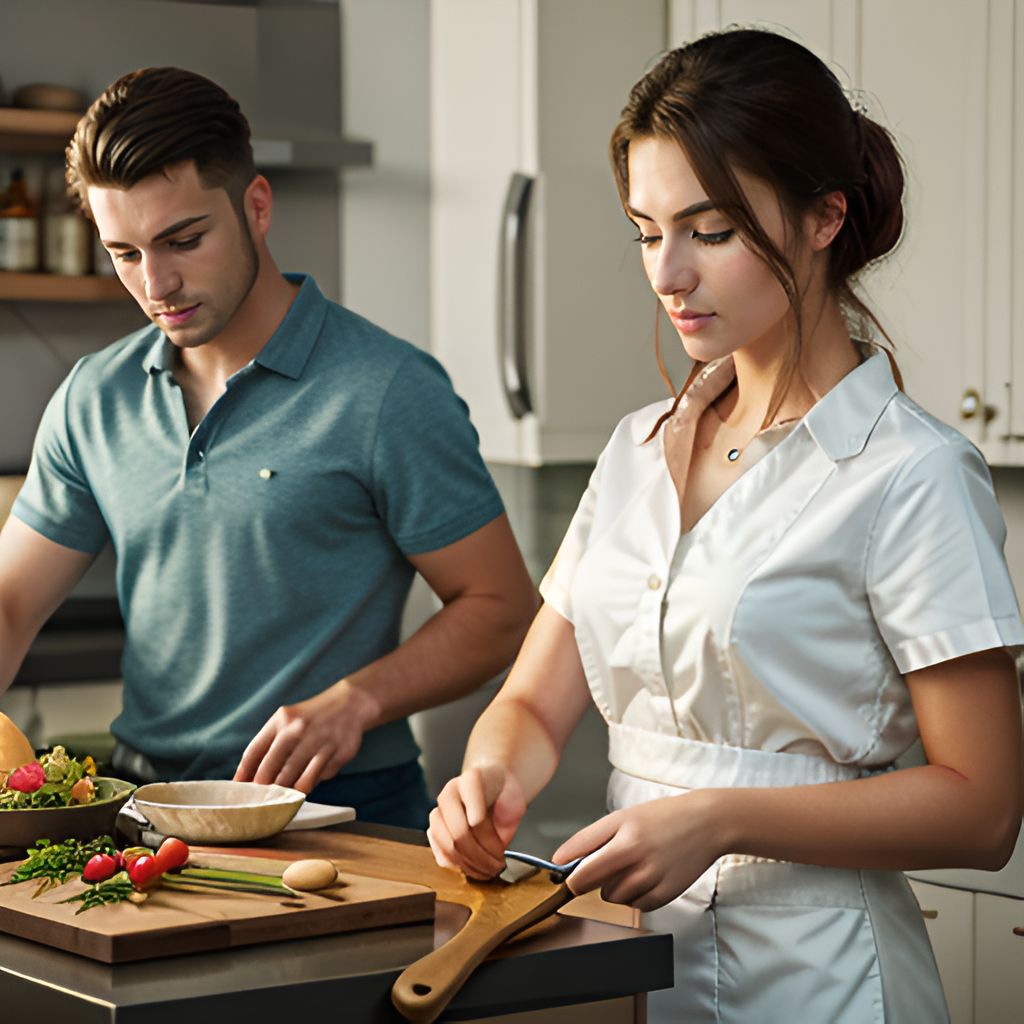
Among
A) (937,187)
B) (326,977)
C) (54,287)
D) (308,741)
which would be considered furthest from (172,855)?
(54,287)

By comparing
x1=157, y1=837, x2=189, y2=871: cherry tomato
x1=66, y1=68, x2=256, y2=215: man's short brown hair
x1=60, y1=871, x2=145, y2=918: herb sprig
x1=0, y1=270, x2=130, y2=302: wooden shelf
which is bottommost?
x1=60, y1=871, x2=145, y2=918: herb sprig

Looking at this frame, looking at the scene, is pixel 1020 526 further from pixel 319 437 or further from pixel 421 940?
pixel 421 940

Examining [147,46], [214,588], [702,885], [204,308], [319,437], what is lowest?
[702,885]

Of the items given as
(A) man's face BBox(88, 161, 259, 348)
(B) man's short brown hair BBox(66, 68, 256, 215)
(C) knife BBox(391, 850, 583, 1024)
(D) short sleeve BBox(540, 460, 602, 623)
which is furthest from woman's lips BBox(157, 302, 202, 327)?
(C) knife BBox(391, 850, 583, 1024)

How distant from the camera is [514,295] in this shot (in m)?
2.91

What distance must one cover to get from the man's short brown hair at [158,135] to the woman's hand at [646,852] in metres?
0.90

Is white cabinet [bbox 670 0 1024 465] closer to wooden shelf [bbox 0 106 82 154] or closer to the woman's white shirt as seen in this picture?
the woman's white shirt

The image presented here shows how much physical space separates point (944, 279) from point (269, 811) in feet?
5.02

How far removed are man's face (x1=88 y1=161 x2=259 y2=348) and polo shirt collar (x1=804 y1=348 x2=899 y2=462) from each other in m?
0.73

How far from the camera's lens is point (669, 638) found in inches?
46.6

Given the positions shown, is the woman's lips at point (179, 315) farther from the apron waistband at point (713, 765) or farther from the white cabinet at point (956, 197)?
the white cabinet at point (956, 197)

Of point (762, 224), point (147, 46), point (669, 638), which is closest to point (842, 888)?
point (669, 638)

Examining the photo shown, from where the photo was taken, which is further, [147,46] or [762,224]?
[147,46]

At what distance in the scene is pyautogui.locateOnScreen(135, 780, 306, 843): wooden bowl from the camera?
1206mm
